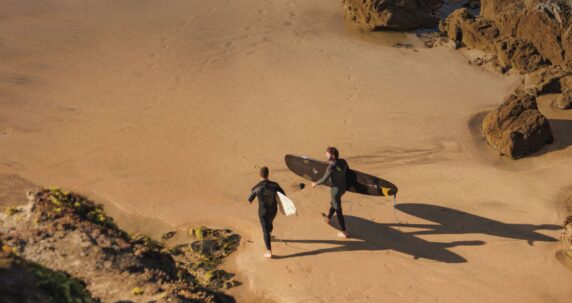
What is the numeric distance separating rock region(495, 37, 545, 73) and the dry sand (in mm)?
813

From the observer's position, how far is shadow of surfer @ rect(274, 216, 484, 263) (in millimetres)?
9594

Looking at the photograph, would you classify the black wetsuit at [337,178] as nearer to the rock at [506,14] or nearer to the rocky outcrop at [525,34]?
the rocky outcrop at [525,34]

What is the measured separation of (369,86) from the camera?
1556 cm

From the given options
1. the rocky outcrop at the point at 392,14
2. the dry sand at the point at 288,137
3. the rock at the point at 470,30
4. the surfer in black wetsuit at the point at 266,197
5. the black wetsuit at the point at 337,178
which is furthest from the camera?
the rocky outcrop at the point at 392,14

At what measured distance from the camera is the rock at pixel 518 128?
41.8 feet

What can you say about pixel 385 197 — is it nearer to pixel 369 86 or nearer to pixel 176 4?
pixel 369 86

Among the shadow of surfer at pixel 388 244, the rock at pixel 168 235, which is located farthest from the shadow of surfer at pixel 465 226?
the rock at pixel 168 235

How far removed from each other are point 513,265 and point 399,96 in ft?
22.1

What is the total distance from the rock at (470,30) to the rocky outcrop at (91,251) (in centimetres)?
1279

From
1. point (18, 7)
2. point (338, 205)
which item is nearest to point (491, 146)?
point (338, 205)

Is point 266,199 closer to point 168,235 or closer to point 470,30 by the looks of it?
point 168,235

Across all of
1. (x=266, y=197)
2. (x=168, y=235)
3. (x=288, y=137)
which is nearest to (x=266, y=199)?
(x=266, y=197)

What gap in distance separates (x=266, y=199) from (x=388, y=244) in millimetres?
2427

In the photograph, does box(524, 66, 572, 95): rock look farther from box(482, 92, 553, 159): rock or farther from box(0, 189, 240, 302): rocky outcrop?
box(0, 189, 240, 302): rocky outcrop
